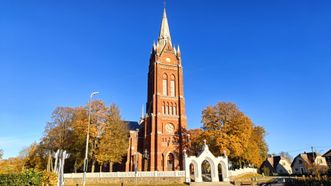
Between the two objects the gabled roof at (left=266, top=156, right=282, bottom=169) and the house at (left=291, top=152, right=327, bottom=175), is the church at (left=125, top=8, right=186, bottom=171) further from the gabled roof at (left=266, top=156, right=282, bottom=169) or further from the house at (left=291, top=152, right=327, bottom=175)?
the gabled roof at (left=266, top=156, right=282, bottom=169)

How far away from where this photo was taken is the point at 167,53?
56531mm

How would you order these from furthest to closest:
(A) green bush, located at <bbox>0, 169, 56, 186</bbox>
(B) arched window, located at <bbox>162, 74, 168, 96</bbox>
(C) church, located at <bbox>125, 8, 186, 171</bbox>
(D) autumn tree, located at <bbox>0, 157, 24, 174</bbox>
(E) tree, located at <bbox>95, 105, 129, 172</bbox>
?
(B) arched window, located at <bbox>162, 74, 168, 96</bbox> < (C) church, located at <bbox>125, 8, 186, 171</bbox> < (E) tree, located at <bbox>95, 105, 129, 172</bbox> < (D) autumn tree, located at <bbox>0, 157, 24, 174</bbox> < (A) green bush, located at <bbox>0, 169, 56, 186</bbox>

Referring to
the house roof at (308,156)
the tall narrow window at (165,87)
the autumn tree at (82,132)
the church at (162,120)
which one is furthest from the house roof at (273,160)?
the autumn tree at (82,132)

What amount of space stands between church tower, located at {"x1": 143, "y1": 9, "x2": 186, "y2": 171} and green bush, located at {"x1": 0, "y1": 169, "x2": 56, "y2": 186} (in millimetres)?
27724

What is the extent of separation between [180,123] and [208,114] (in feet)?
22.0

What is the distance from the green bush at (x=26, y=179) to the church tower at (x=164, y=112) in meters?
27.7

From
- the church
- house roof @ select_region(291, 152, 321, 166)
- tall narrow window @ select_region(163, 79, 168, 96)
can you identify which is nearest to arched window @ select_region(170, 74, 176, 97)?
the church

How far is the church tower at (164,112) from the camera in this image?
4625 centimetres

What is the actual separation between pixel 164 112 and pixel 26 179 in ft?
114

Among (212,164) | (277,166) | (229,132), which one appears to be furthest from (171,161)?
(277,166)

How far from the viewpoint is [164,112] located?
50.2m

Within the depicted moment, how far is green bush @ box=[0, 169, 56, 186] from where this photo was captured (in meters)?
16.6

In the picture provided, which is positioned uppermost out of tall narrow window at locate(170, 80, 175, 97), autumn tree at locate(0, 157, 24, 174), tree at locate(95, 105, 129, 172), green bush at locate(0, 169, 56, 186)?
tall narrow window at locate(170, 80, 175, 97)

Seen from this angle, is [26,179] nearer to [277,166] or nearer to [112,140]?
[112,140]
